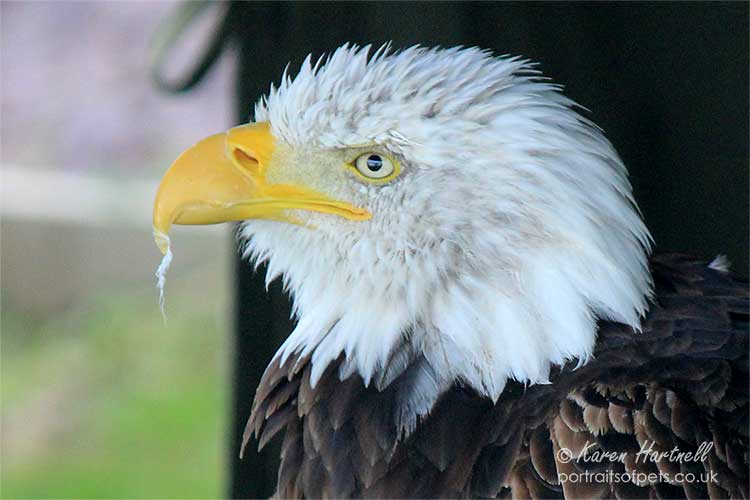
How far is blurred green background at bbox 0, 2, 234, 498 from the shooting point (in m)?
2.17

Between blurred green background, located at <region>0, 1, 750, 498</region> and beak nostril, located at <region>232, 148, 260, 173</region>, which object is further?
blurred green background, located at <region>0, 1, 750, 498</region>

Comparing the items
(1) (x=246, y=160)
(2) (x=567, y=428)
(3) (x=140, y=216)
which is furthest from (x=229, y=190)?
(3) (x=140, y=216)

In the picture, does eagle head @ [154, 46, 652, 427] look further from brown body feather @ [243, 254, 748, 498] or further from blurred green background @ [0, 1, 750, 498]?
blurred green background @ [0, 1, 750, 498]

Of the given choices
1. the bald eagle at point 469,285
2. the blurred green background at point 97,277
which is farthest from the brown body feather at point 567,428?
the blurred green background at point 97,277

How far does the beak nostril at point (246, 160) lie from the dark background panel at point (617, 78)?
17cm

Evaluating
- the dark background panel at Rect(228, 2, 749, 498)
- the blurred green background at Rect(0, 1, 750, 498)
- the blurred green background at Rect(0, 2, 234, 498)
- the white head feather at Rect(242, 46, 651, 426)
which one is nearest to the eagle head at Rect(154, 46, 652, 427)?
the white head feather at Rect(242, 46, 651, 426)

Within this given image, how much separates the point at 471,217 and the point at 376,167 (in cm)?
10

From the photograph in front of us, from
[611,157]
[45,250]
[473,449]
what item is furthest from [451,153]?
[45,250]

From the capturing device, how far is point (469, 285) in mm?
884

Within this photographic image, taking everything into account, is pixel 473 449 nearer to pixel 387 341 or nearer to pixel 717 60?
pixel 387 341

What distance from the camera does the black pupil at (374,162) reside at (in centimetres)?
88

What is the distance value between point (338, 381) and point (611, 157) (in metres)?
0.36

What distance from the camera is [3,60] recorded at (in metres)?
2.23

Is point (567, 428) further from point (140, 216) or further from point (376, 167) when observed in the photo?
point (140, 216)
